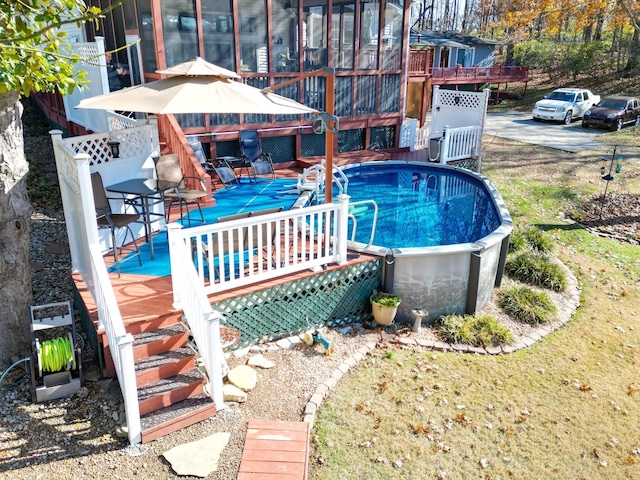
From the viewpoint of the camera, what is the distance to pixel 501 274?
24.6 feet

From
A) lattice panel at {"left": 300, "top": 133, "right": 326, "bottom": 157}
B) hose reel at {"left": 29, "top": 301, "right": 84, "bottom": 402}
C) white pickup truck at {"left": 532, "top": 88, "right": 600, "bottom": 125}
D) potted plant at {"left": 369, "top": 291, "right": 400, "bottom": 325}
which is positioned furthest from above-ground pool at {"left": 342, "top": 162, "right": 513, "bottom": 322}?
white pickup truck at {"left": 532, "top": 88, "right": 600, "bottom": 125}

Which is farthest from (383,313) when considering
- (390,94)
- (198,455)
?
(390,94)

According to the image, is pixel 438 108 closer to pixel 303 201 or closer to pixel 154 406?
pixel 303 201

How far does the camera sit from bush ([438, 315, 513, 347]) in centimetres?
618

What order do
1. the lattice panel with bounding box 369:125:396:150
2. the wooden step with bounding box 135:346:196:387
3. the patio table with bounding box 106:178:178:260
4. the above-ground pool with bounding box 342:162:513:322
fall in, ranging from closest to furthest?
1. the wooden step with bounding box 135:346:196:387
2. the patio table with bounding box 106:178:178:260
3. the above-ground pool with bounding box 342:162:513:322
4. the lattice panel with bounding box 369:125:396:150

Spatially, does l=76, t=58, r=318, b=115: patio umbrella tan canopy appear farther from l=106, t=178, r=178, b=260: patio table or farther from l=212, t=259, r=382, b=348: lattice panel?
l=212, t=259, r=382, b=348: lattice panel

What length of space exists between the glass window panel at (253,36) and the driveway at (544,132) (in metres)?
10.7

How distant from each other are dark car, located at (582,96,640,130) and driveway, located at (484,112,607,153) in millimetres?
338

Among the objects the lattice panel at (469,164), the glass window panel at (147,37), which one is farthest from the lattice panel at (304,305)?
the lattice panel at (469,164)

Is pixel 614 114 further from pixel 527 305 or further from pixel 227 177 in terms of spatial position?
pixel 227 177

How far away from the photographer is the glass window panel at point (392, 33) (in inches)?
510

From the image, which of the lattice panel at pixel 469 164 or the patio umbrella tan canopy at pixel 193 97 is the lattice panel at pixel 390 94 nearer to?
the lattice panel at pixel 469 164

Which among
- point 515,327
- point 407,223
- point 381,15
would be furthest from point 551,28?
point 515,327

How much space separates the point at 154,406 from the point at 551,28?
43.1 ft
